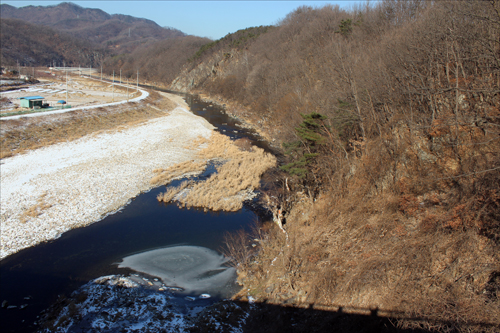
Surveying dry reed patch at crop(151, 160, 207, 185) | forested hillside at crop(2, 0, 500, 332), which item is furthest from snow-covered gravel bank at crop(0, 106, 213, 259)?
forested hillside at crop(2, 0, 500, 332)

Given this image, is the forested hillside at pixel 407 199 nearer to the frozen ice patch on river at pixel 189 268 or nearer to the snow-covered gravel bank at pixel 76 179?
the frozen ice patch on river at pixel 189 268

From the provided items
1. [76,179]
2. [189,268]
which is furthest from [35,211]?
[189,268]

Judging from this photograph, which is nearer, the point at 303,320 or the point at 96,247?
the point at 303,320

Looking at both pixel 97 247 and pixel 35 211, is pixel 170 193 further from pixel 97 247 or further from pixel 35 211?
pixel 35 211

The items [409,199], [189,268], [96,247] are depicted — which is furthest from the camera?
[96,247]

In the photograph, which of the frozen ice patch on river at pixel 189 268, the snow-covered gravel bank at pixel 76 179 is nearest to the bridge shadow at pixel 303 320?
the frozen ice patch on river at pixel 189 268

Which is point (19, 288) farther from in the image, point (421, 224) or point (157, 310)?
point (421, 224)
